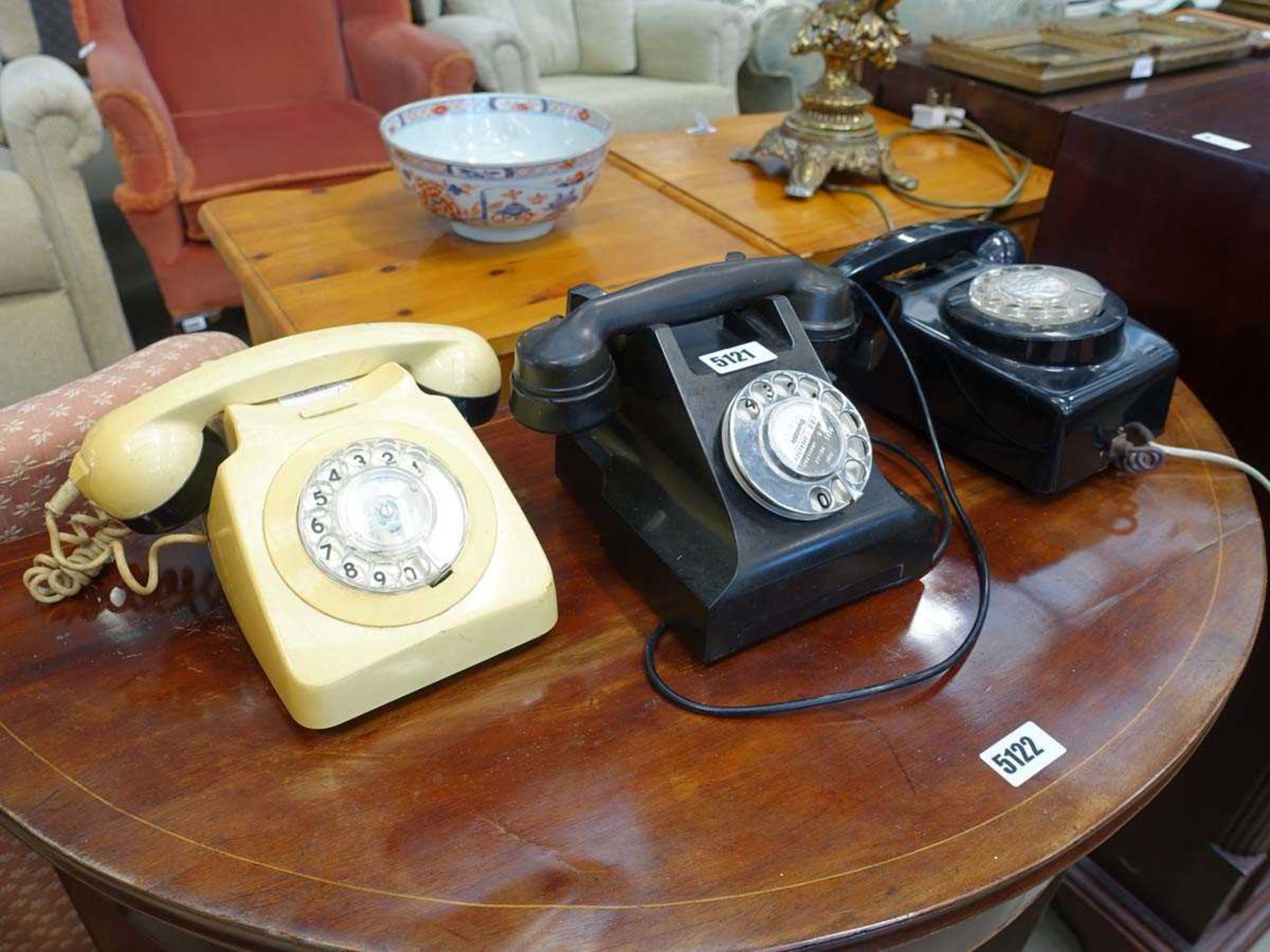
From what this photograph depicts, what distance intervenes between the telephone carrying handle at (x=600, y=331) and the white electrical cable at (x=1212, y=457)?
341 millimetres

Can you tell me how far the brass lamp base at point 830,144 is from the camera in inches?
56.7

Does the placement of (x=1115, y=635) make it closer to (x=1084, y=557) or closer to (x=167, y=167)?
(x=1084, y=557)

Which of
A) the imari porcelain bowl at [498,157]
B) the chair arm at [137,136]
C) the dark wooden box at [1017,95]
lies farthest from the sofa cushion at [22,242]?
the dark wooden box at [1017,95]

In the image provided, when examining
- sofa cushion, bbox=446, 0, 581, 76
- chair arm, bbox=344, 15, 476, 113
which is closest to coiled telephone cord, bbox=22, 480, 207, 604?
chair arm, bbox=344, 15, 476, 113

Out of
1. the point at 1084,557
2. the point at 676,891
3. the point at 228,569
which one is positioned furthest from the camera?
the point at 1084,557

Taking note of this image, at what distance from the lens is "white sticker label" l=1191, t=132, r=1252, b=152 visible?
898 mm

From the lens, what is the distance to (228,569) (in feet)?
1.89

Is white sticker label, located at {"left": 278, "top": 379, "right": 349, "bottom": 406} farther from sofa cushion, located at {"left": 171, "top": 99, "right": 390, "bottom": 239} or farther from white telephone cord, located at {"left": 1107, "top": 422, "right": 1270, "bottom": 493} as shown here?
sofa cushion, located at {"left": 171, "top": 99, "right": 390, "bottom": 239}


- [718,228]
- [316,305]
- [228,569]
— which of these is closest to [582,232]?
[718,228]

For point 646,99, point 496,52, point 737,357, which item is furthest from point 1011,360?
point 646,99

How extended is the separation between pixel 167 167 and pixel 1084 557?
1848mm

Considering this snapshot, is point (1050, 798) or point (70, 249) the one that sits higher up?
point (1050, 798)

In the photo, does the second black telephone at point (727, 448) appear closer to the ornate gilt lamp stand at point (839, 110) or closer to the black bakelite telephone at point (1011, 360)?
the black bakelite telephone at point (1011, 360)

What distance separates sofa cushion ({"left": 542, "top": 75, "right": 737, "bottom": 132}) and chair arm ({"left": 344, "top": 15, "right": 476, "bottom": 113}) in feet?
1.50
